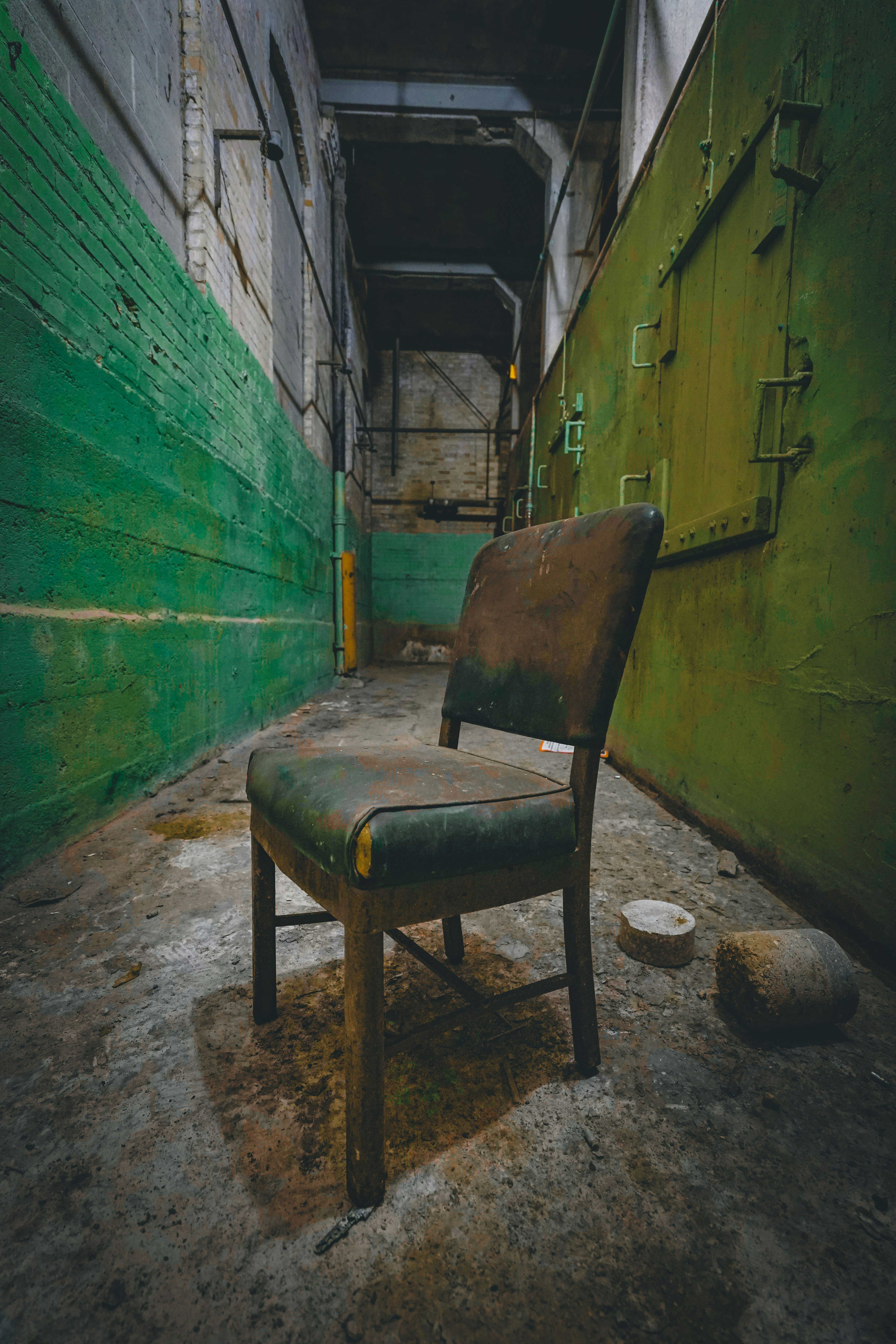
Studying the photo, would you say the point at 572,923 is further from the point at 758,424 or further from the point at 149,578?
the point at 149,578

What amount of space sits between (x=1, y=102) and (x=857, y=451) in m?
2.47

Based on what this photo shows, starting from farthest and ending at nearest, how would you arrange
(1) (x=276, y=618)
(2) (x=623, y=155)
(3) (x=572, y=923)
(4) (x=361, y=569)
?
(4) (x=361, y=569) < (1) (x=276, y=618) < (2) (x=623, y=155) < (3) (x=572, y=923)

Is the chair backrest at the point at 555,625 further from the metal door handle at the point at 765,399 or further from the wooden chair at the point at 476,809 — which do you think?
the metal door handle at the point at 765,399

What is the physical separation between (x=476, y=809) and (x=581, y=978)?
1.50ft

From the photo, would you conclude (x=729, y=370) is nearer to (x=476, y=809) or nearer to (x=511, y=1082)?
(x=476, y=809)

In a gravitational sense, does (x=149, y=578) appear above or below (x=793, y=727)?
above

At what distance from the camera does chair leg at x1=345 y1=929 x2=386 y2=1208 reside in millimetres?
722

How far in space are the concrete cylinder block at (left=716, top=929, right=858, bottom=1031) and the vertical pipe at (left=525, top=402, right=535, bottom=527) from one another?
17.1 feet

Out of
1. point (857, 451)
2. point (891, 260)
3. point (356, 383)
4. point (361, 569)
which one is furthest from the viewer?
point (361, 569)

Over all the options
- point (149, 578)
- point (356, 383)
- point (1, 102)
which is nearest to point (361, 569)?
point (356, 383)

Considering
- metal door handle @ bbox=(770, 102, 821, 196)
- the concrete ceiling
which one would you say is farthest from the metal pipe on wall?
metal door handle @ bbox=(770, 102, 821, 196)

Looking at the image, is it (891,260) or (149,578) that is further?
(149,578)

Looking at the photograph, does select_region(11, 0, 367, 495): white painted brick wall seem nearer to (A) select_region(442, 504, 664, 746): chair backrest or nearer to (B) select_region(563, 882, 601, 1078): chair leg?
(A) select_region(442, 504, 664, 746): chair backrest

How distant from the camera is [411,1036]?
85cm
